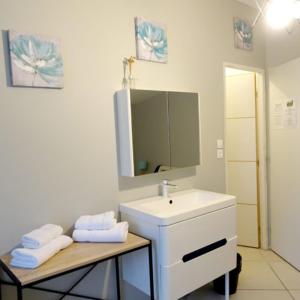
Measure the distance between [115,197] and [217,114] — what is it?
128cm

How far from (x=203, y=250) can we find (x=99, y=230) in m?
0.75

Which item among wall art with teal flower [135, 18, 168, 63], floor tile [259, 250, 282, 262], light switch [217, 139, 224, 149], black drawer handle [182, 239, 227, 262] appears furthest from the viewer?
floor tile [259, 250, 282, 262]

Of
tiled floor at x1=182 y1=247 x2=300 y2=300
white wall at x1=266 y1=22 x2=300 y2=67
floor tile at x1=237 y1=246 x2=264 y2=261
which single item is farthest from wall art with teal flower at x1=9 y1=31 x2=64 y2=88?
floor tile at x1=237 y1=246 x2=264 y2=261

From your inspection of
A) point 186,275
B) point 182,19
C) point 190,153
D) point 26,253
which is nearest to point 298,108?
point 190,153

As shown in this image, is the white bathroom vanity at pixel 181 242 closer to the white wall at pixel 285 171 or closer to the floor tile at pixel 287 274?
the floor tile at pixel 287 274

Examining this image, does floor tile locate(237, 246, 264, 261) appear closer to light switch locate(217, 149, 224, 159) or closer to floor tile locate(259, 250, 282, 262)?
floor tile locate(259, 250, 282, 262)

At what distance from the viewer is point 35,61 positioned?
1.77m

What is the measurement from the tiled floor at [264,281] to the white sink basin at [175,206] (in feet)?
2.69

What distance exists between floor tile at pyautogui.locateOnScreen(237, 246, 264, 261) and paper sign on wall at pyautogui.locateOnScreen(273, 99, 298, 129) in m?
1.38

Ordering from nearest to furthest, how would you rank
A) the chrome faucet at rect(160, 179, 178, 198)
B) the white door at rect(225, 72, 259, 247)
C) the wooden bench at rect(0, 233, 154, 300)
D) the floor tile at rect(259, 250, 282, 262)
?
the wooden bench at rect(0, 233, 154, 300)
the chrome faucet at rect(160, 179, 178, 198)
the floor tile at rect(259, 250, 282, 262)
the white door at rect(225, 72, 259, 247)

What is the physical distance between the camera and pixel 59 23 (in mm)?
1883

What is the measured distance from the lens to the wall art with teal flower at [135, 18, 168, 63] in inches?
87.9

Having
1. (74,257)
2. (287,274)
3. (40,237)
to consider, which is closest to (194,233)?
(74,257)

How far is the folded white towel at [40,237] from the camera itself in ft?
5.21
